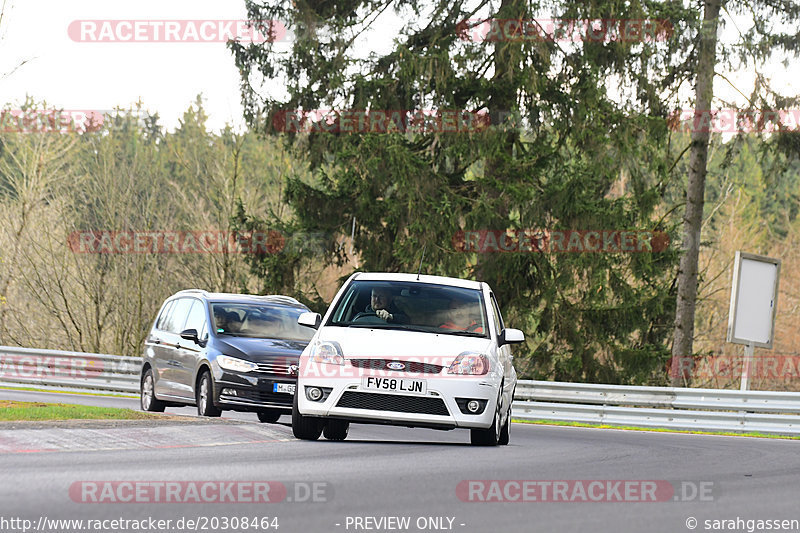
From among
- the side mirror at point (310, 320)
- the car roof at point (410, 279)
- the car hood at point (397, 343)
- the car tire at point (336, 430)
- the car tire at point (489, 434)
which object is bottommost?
the car tire at point (336, 430)

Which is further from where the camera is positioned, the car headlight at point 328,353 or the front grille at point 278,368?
the front grille at point 278,368

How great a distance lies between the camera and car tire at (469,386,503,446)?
42.5 ft

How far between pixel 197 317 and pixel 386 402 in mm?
6153

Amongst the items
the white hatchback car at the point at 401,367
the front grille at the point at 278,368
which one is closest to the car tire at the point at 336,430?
the white hatchback car at the point at 401,367

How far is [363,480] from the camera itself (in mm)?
9320

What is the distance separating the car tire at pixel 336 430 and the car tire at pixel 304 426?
40 centimetres

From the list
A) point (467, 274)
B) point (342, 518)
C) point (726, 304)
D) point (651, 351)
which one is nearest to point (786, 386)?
point (726, 304)

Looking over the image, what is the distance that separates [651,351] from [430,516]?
23.6 meters

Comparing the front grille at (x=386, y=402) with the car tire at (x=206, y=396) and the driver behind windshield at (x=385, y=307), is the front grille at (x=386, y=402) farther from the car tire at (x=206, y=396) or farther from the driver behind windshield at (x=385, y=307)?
the car tire at (x=206, y=396)

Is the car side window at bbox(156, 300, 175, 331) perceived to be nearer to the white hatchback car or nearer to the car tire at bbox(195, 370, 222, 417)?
the car tire at bbox(195, 370, 222, 417)

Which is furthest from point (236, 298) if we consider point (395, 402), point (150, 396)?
point (395, 402)

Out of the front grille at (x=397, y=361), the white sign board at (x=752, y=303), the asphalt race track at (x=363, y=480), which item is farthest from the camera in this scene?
the white sign board at (x=752, y=303)

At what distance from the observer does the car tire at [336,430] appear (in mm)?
13312

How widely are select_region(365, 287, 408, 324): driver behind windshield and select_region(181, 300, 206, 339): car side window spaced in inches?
167
